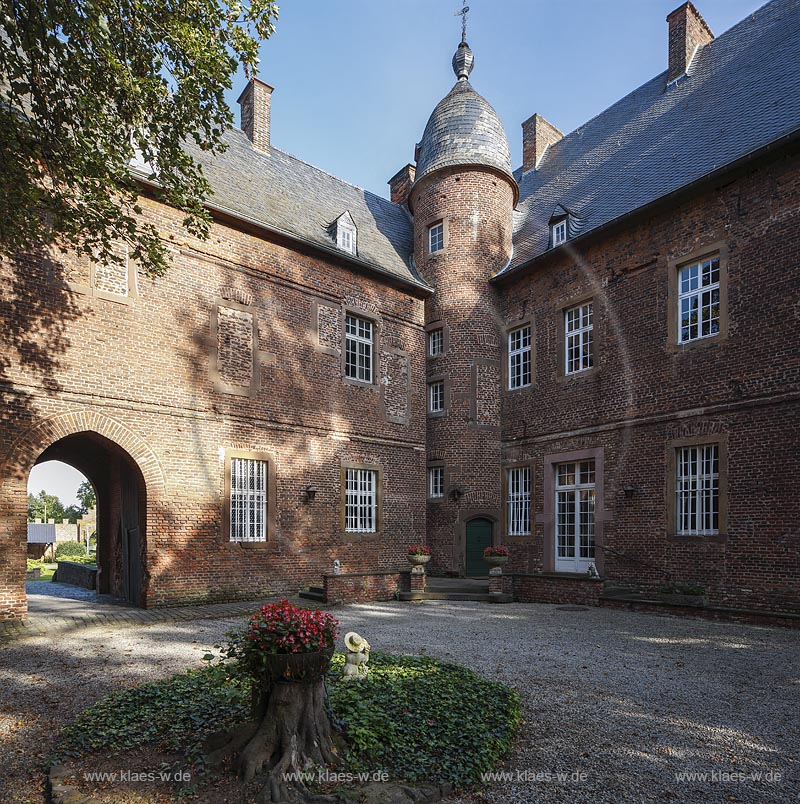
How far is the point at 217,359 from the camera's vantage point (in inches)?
538

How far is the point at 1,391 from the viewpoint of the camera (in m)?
10.6

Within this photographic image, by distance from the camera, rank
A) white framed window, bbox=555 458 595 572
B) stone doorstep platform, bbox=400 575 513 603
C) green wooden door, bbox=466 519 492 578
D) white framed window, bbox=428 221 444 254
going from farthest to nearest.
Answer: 1. white framed window, bbox=428 221 444 254
2. green wooden door, bbox=466 519 492 578
3. white framed window, bbox=555 458 595 572
4. stone doorstep platform, bbox=400 575 513 603

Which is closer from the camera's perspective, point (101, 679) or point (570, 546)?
point (101, 679)

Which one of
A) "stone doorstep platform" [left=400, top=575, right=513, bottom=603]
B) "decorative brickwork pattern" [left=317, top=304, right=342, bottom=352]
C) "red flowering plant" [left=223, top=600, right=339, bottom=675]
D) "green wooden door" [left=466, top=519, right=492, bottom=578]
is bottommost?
"stone doorstep platform" [left=400, top=575, right=513, bottom=603]

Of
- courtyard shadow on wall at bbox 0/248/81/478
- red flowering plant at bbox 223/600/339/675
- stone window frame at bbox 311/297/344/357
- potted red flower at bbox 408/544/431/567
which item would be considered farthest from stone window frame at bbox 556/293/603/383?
red flowering plant at bbox 223/600/339/675

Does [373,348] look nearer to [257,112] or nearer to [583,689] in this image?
[257,112]

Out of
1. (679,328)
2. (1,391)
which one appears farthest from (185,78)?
(679,328)

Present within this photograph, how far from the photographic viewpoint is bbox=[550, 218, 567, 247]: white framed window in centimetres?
1633

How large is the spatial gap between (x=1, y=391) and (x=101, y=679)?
5.88 meters

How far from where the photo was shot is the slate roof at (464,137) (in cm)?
1847

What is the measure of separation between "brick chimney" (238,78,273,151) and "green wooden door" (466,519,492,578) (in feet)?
40.4

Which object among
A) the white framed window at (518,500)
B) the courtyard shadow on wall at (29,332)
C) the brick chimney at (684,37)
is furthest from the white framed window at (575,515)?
the brick chimney at (684,37)

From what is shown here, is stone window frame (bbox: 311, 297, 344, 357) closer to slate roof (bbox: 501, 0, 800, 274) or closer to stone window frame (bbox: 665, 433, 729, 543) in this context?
slate roof (bbox: 501, 0, 800, 274)

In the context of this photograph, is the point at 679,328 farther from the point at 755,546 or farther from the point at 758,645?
the point at 758,645
